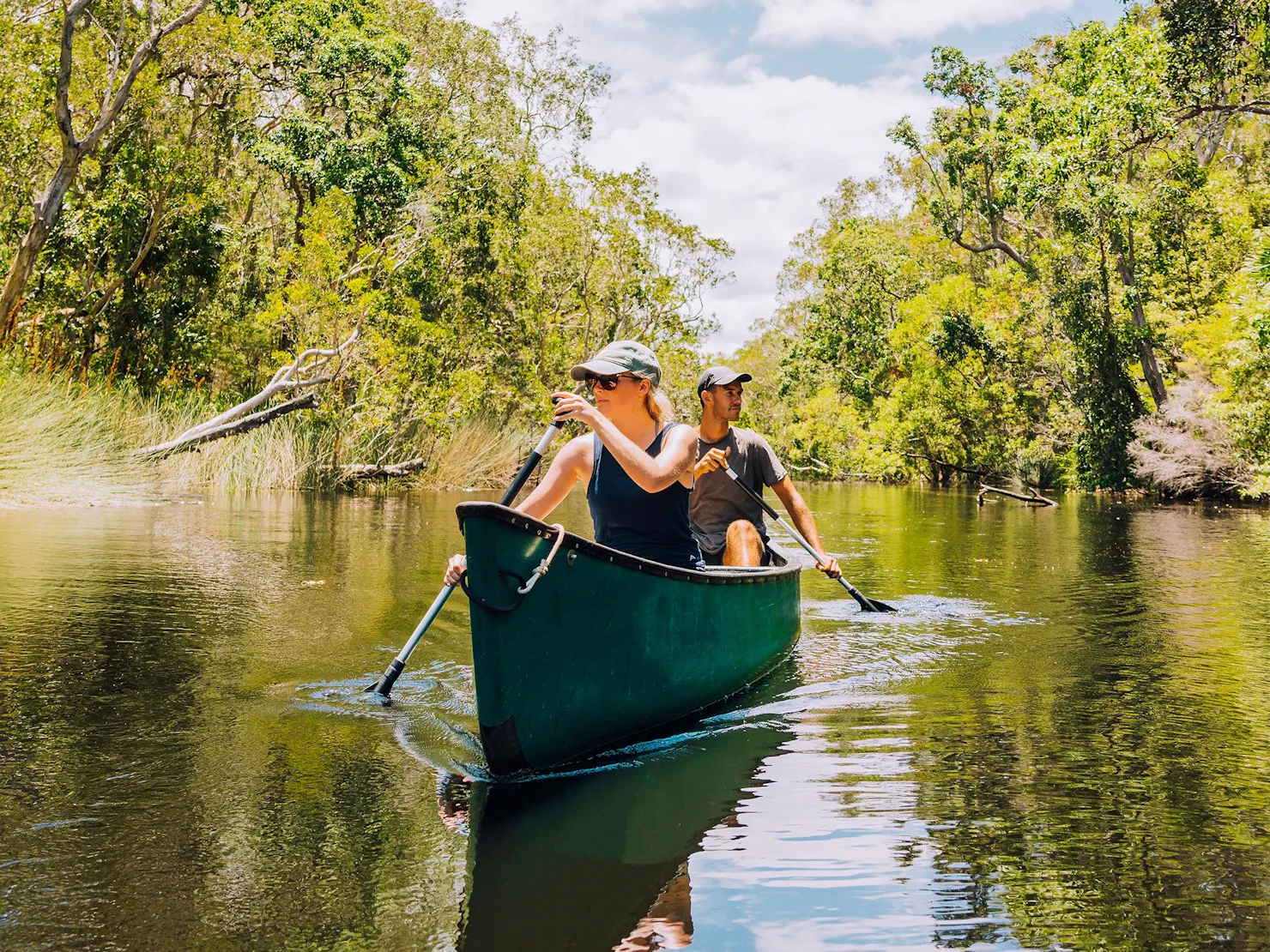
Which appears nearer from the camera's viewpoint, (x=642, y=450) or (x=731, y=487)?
(x=642, y=450)

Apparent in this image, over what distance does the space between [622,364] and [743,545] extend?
2416mm

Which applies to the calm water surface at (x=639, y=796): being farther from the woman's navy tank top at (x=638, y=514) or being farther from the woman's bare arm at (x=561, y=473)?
the woman's bare arm at (x=561, y=473)

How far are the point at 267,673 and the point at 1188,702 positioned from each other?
396 cm

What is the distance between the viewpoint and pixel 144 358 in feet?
63.8

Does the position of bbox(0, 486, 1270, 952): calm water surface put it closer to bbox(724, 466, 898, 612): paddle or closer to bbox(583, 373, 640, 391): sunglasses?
bbox(724, 466, 898, 612): paddle

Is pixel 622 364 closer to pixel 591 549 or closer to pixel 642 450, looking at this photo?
pixel 642 450

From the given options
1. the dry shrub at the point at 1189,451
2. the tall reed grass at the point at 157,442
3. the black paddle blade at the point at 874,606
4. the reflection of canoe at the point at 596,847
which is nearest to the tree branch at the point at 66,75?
the tall reed grass at the point at 157,442

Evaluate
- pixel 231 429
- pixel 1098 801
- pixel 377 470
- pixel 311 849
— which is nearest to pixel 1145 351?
pixel 377 470

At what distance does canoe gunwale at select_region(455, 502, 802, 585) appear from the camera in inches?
131

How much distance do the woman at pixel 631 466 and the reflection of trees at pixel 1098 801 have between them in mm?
1225

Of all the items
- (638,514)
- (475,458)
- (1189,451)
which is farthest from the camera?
(475,458)

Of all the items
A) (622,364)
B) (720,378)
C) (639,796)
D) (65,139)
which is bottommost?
(639,796)

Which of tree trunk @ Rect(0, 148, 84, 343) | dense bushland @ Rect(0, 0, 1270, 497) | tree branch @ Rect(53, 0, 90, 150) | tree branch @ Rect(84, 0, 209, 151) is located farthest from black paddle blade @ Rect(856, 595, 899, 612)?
tree branch @ Rect(84, 0, 209, 151)

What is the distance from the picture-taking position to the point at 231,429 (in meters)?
17.3
